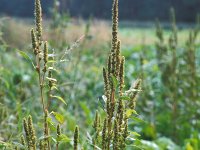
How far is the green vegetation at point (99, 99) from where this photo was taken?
151 centimetres

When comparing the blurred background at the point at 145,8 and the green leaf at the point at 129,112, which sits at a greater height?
the green leaf at the point at 129,112

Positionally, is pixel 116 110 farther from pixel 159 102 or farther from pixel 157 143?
pixel 159 102

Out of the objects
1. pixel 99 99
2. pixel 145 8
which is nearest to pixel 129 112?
pixel 99 99

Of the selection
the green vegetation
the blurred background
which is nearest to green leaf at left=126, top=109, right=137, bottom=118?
the green vegetation

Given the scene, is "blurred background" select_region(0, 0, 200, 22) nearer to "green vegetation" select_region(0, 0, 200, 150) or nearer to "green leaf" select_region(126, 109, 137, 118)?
"green vegetation" select_region(0, 0, 200, 150)

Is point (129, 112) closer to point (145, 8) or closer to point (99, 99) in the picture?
point (99, 99)

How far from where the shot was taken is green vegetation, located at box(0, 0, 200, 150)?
1506 mm

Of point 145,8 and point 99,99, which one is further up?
point 99,99

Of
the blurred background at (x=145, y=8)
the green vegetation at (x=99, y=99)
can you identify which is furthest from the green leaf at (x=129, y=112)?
the blurred background at (x=145, y=8)

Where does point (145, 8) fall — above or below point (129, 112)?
below

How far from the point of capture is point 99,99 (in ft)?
5.50

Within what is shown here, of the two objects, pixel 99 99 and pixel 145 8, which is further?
pixel 145 8

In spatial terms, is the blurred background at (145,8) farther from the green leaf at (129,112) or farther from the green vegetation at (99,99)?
the green leaf at (129,112)

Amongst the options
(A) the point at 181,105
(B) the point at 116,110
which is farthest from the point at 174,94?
(B) the point at 116,110
